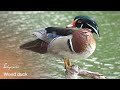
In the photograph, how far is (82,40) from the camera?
3.21 m

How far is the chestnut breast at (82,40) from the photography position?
3.20 m

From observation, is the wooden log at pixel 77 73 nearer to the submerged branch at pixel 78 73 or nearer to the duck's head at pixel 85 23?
Answer: the submerged branch at pixel 78 73

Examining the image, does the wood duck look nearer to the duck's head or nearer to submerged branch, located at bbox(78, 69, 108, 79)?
the duck's head

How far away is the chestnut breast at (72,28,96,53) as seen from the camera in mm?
3197

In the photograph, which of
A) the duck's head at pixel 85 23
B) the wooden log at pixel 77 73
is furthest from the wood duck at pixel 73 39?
the wooden log at pixel 77 73

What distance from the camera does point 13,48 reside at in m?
3.32

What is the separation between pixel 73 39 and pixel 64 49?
128mm

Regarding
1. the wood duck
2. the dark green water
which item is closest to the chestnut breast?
the wood duck

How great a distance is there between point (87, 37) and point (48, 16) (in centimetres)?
49

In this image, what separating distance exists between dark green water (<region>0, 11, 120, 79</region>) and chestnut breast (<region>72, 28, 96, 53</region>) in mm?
112

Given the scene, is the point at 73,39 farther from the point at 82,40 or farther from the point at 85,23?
the point at 85,23

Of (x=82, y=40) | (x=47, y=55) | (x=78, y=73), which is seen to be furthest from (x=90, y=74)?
(x=47, y=55)
